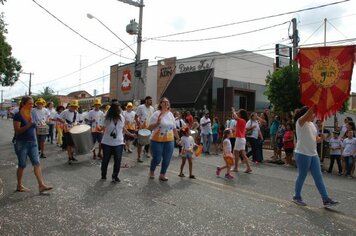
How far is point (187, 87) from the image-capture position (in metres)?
29.9

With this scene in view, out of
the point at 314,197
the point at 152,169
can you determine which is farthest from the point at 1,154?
the point at 314,197

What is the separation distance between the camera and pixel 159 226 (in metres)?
5.03

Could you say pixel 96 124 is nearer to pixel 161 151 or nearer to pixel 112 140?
pixel 112 140

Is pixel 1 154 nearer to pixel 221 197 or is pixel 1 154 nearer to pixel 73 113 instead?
pixel 73 113

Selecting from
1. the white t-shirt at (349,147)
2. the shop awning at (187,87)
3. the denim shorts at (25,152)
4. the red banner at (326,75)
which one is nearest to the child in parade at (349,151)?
the white t-shirt at (349,147)

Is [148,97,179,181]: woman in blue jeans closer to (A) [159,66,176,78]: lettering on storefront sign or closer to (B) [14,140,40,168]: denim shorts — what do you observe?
(B) [14,140,40,168]: denim shorts

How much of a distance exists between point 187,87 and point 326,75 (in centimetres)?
2232

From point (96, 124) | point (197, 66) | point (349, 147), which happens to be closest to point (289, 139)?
point (349, 147)

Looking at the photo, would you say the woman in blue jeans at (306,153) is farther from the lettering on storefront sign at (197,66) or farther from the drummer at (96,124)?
the lettering on storefront sign at (197,66)

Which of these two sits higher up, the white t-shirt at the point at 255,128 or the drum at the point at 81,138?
the white t-shirt at the point at 255,128

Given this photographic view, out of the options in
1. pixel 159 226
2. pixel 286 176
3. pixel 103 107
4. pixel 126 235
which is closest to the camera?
pixel 126 235

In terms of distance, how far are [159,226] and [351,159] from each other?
8.23 m

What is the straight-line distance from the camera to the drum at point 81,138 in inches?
416

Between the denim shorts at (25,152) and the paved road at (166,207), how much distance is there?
555 mm
